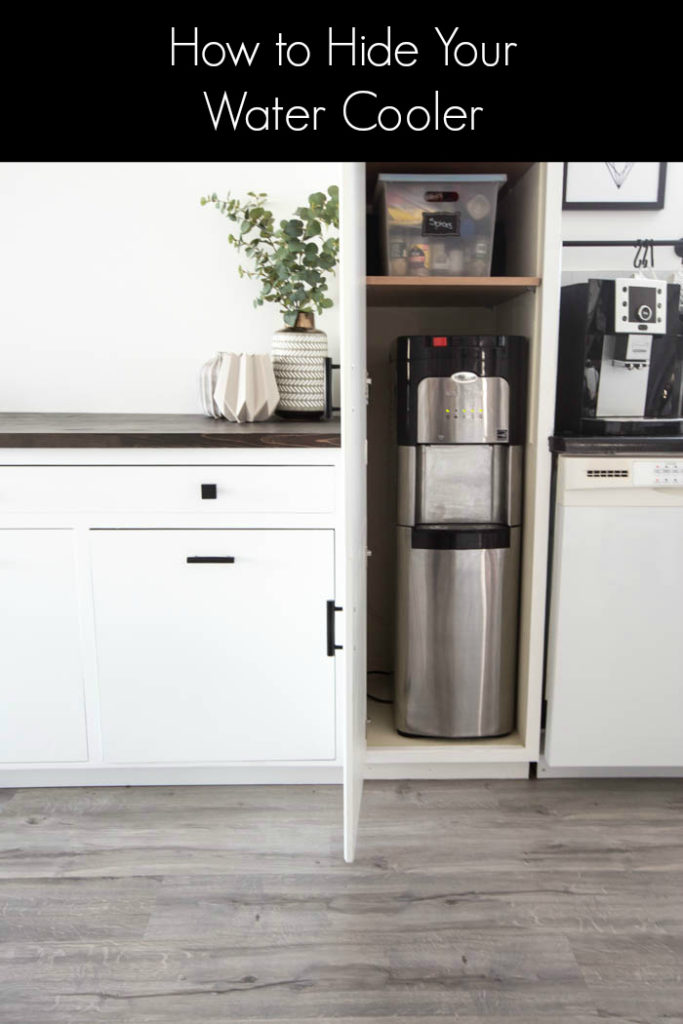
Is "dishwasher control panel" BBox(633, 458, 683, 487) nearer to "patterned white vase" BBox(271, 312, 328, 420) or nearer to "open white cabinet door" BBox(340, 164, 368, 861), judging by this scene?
"open white cabinet door" BBox(340, 164, 368, 861)

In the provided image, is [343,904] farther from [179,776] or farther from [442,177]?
[442,177]

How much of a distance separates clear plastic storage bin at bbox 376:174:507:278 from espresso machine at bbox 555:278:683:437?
0.26m

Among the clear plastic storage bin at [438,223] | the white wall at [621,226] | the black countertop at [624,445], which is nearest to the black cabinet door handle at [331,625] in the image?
the black countertop at [624,445]

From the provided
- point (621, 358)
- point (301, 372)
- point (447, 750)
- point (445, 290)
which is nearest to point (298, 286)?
point (301, 372)

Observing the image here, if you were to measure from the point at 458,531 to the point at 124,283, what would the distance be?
47.5 inches

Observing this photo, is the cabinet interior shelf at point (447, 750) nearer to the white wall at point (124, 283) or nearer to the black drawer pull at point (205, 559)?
the black drawer pull at point (205, 559)

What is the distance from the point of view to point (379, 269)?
1992mm

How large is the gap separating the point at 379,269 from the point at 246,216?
421mm

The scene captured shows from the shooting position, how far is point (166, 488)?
1702 mm

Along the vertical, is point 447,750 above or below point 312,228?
below

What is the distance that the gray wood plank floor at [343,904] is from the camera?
1254 millimetres
